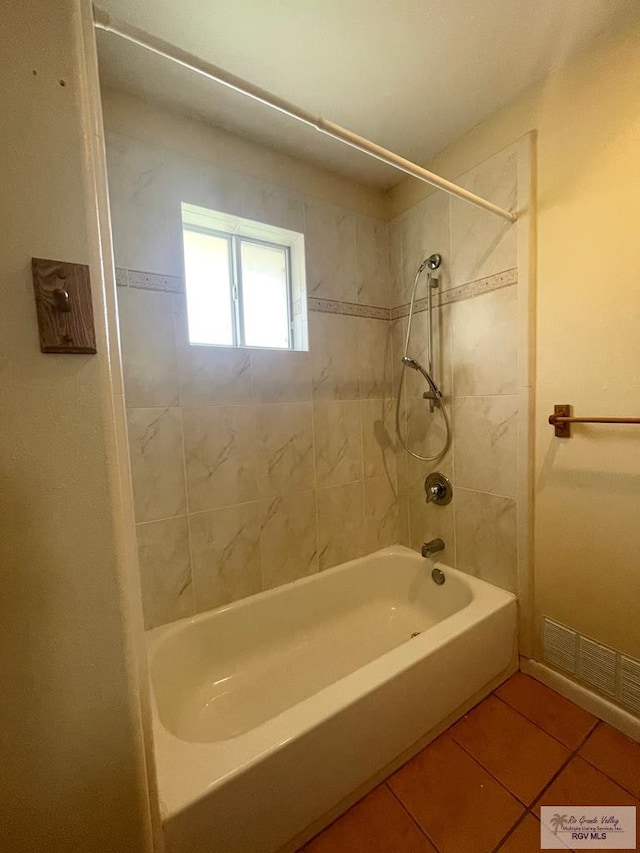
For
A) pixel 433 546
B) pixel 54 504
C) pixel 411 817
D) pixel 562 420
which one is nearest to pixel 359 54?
pixel 562 420

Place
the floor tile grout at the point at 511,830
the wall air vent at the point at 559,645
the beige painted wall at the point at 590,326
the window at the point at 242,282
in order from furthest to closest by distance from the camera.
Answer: the window at the point at 242,282, the wall air vent at the point at 559,645, the beige painted wall at the point at 590,326, the floor tile grout at the point at 511,830

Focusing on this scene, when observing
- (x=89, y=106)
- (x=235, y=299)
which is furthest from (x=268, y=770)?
(x=235, y=299)

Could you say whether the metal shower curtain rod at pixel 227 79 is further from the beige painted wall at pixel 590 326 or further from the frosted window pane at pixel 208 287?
the frosted window pane at pixel 208 287

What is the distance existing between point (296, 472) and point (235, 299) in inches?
36.2

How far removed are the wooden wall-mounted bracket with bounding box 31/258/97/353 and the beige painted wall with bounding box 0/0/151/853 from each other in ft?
0.04

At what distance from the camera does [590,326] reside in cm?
123

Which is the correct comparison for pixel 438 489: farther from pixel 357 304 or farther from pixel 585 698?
pixel 357 304

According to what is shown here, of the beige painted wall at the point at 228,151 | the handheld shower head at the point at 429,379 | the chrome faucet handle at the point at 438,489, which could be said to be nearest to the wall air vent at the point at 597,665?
the chrome faucet handle at the point at 438,489

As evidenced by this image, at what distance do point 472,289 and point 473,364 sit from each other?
0.34m

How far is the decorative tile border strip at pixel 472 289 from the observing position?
1441 millimetres

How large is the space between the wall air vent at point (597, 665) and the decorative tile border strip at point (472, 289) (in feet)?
4.82

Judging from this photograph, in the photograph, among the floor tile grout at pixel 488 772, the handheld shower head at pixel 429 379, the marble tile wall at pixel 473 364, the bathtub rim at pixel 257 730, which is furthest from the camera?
the handheld shower head at pixel 429 379

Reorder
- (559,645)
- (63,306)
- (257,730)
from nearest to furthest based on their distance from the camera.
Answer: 1. (63,306)
2. (257,730)
3. (559,645)

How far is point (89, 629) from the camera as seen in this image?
55cm
